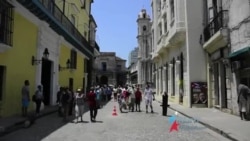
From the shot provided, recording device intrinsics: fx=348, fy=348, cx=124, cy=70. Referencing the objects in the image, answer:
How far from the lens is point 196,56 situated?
2403cm

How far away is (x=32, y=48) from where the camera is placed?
1852cm

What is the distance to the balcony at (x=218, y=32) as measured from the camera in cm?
1759

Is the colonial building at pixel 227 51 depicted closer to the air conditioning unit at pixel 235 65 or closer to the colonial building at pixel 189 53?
the air conditioning unit at pixel 235 65

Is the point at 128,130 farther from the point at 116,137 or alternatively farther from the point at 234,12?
the point at 234,12

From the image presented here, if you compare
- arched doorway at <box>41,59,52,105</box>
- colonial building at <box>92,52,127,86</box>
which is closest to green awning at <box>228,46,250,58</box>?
arched doorway at <box>41,59,52,105</box>

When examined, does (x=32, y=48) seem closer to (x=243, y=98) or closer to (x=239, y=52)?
(x=239, y=52)

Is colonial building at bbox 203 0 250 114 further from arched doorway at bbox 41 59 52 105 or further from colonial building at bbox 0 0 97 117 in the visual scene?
arched doorway at bbox 41 59 52 105

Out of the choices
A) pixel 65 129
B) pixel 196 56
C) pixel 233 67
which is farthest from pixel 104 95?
pixel 65 129

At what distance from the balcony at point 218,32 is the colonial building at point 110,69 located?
7119 cm

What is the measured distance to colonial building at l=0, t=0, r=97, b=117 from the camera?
1485cm

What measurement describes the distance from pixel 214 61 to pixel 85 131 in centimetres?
1171

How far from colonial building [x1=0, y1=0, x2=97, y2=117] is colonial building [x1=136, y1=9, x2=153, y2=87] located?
2096 inches

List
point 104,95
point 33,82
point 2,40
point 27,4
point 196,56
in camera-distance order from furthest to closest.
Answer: point 104,95 → point 196,56 → point 33,82 → point 27,4 → point 2,40

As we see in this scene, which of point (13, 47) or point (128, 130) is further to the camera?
Result: point (13, 47)
